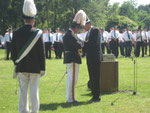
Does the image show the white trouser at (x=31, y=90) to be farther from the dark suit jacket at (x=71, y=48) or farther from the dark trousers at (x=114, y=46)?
the dark trousers at (x=114, y=46)

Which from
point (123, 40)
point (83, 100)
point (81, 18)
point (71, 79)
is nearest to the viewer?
point (81, 18)

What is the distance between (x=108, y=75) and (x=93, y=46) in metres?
2.07

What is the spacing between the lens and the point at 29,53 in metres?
6.84

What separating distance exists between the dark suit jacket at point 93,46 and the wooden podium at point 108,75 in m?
1.71

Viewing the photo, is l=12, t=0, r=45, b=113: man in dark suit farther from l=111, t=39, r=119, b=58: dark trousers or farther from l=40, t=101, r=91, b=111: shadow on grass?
l=111, t=39, r=119, b=58: dark trousers

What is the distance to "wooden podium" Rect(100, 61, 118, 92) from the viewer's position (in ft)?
36.3

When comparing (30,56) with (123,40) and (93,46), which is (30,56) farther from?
(123,40)

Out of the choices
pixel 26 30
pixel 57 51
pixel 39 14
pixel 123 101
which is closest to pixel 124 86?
pixel 123 101

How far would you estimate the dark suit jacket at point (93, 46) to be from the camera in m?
9.30

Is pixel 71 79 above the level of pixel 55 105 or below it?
above

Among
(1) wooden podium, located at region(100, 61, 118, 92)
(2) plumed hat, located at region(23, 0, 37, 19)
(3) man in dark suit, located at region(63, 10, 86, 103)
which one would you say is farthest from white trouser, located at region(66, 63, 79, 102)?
(2) plumed hat, located at region(23, 0, 37, 19)

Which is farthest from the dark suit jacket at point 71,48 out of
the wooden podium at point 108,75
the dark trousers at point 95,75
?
the wooden podium at point 108,75

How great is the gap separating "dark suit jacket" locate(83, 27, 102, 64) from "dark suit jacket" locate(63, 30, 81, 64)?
0.92ft

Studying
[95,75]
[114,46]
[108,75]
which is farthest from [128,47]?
[95,75]
